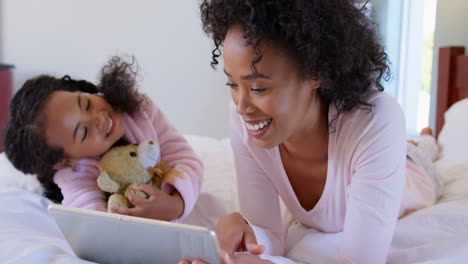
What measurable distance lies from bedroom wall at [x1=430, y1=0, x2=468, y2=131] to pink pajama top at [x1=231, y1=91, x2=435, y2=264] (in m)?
1.23

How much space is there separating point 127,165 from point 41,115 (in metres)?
0.21

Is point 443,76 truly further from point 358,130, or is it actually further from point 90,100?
point 90,100

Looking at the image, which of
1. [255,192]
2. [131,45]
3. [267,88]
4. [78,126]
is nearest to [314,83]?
[267,88]

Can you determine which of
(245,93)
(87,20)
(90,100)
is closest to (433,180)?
(245,93)

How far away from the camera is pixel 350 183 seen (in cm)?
85

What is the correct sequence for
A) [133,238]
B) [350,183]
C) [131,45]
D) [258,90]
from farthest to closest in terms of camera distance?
[131,45]
[350,183]
[258,90]
[133,238]

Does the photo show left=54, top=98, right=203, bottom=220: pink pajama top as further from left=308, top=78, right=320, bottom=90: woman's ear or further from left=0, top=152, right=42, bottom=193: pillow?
left=308, top=78, right=320, bottom=90: woman's ear

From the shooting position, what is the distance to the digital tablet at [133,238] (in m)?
0.58

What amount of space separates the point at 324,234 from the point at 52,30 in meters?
2.33

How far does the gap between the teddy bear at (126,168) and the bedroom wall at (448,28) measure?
4.46 ft

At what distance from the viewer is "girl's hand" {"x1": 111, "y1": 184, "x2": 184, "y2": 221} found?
3.23 feet

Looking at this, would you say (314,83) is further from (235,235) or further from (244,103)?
(235,235)

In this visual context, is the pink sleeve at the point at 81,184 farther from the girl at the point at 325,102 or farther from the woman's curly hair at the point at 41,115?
the girl at the point at 325,102

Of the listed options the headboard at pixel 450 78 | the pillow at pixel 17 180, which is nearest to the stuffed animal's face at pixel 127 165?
the pillow at pixel 17 180
